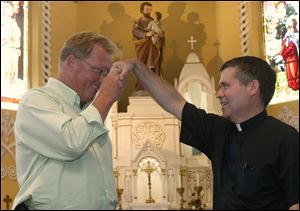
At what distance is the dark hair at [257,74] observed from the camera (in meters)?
2.87

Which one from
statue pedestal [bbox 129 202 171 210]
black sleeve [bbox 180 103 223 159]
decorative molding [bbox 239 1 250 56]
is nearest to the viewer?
black sleeve [bbox 180 103 223 159]

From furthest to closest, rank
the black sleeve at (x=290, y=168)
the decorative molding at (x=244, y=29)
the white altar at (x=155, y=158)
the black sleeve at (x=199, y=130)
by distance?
the decorative molding at (x=244, y=29) → the white altar at (x=155, y=158) → the black sleeve at (x=199, y=130) → the black sleeve at (x=290, y=168)

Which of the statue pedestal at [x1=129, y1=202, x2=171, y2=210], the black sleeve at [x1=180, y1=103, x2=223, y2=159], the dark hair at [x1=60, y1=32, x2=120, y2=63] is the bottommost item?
the statue pedestal at [x1=129, y1=202, x2=171, y2=210]

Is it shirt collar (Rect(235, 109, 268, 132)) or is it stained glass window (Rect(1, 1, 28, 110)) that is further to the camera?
stained glass window (Rect(1, 1, 28, 110))

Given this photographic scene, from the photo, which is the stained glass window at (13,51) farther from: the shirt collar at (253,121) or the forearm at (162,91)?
the shirt collar at (253,121)

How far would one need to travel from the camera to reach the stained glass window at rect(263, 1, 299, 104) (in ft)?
29.4

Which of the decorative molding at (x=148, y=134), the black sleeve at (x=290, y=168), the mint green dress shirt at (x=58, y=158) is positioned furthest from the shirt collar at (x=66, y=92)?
the decorative molding at (x=148, y=134)

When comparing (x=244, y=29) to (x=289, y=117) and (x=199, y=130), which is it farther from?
(x=199, y=130)

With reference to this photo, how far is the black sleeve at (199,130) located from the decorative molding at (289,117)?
5812 millimetres

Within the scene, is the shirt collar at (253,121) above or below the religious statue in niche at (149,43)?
below

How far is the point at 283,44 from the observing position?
9.33 metres

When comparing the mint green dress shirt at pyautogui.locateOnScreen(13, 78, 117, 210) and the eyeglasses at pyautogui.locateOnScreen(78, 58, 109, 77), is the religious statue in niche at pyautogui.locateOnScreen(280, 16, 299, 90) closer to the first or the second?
the eyeglasses at pyautogui.locateOnScreen(78, 58, 109, 77)

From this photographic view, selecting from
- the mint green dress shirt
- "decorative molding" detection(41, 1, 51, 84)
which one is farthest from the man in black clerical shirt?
"decorative molding" detection(41, 1, 51, 84)

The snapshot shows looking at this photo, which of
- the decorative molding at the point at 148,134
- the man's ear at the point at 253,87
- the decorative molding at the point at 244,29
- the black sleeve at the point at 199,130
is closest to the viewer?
the man's ear at the point at 253,87
